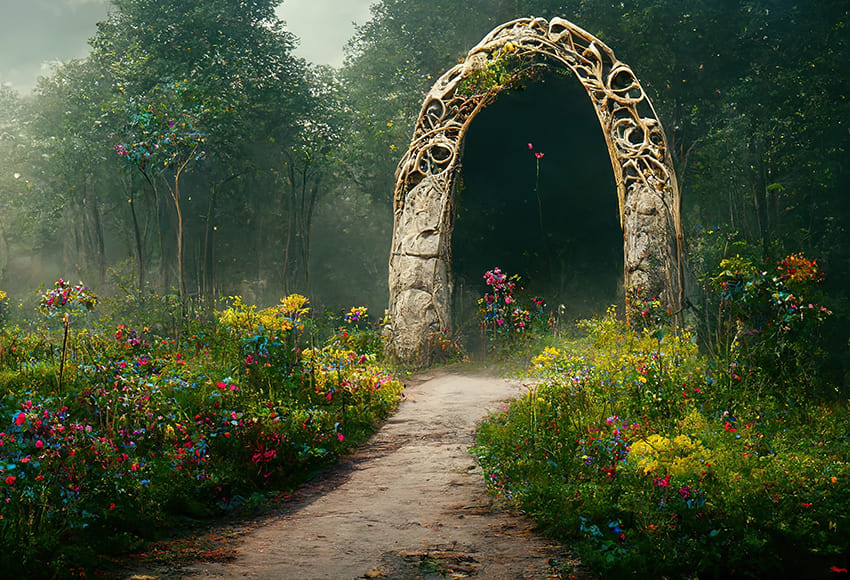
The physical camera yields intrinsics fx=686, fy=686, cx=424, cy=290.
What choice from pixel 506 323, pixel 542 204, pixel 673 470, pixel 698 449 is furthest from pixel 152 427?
pixel 542 204

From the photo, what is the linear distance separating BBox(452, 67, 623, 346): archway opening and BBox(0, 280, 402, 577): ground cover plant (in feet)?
24.8

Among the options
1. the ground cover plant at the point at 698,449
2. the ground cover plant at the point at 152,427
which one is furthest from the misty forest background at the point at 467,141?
the ground cover plant at the point at 152,427

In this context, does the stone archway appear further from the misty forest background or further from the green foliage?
the green foliage

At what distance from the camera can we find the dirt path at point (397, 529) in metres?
3.51

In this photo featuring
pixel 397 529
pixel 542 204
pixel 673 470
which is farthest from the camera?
pixel 542 204

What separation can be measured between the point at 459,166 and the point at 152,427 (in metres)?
7.89

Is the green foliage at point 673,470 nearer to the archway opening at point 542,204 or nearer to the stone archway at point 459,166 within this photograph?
the stone archway at point 459,166

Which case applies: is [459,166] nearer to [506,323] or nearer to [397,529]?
[506,323]

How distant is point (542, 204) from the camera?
637 inches

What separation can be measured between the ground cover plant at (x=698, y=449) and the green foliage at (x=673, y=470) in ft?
0.03

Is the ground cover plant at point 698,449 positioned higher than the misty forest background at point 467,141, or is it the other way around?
the misty forest background at point 467,141

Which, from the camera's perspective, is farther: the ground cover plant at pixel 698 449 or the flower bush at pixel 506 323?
the flower bush at pixel 506 323

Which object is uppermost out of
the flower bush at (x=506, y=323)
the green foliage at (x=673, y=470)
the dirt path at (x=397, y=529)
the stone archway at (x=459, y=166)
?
the stone archway at (x=459, y=166)

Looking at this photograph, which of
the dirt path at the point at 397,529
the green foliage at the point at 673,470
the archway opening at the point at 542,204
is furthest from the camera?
the archway opening at the point at 542,204
